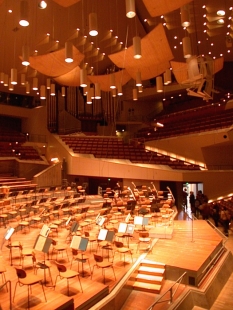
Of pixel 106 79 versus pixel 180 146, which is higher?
pixel 106 79

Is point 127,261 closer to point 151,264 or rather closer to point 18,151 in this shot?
point 151,264

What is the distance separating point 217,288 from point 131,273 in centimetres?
222

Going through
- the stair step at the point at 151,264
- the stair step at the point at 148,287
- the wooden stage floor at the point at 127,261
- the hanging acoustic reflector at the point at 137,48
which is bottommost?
the stair step at the point at 148,287

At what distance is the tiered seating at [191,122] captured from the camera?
15367mm

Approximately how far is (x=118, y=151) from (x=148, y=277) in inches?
409

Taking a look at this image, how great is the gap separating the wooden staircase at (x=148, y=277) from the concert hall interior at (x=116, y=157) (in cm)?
2

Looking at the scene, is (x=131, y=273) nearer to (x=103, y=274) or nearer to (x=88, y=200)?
(x=103, y=274)

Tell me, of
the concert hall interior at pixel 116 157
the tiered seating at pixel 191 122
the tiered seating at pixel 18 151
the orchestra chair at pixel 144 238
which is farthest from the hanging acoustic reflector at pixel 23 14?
the tiered seating at pixel 191 122

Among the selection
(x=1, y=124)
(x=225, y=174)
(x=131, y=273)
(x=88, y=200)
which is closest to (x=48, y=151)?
(x=1, y=124)

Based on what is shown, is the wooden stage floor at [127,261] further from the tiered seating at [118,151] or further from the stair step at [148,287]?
the tiered seating at [118,151]

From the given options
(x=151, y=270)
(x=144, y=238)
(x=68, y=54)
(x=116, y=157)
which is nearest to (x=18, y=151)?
(x=116, y=157)

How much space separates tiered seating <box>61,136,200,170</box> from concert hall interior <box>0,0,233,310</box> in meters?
0.11

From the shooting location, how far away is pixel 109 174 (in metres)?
15.0

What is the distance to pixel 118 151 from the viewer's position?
53.5 feet
